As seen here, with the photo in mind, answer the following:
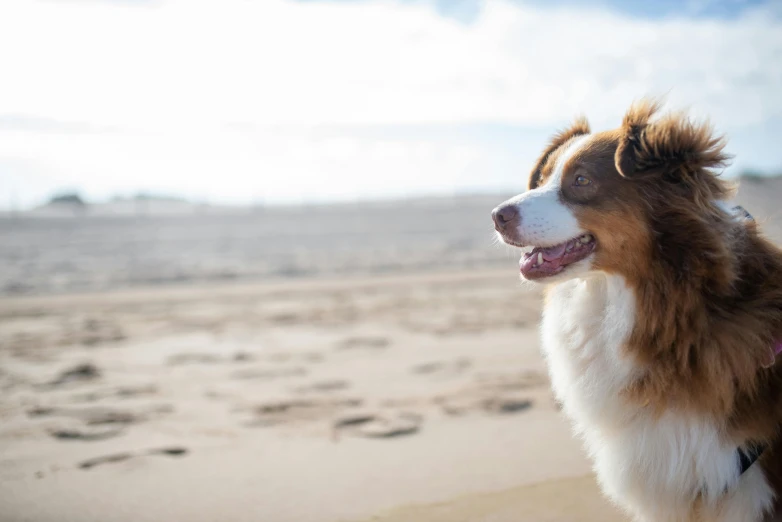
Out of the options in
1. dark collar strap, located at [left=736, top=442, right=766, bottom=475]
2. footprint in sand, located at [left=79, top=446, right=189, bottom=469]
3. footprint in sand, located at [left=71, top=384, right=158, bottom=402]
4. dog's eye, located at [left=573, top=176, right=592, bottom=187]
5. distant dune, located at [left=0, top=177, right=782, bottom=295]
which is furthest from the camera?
distant dune, located at [left=0, top=177, right=782, bottom=295]

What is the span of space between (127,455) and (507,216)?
3014mm

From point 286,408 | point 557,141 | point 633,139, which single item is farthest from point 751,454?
point 286,408

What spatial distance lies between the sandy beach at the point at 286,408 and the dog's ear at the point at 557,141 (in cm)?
64

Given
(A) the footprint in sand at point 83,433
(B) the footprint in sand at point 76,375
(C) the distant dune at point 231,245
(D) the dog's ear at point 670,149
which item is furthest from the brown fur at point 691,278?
(C) the distant dune at point 231,245

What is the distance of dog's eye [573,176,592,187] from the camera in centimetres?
278

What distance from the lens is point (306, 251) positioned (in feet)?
56.9

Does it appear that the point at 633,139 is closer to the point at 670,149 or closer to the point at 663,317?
the point at 670,149

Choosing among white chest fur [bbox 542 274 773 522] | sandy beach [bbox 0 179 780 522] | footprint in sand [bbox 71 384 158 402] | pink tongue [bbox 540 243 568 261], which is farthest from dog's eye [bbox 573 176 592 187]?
footprint in sand [bbox 71 384 158 402]

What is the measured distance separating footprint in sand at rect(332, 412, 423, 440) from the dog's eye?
2.35 metres

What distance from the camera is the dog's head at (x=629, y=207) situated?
2.55 meters

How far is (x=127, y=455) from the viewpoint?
4.00 meters

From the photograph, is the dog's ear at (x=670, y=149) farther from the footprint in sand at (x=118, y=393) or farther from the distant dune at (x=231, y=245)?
the distant dune at (x=231, y=245)

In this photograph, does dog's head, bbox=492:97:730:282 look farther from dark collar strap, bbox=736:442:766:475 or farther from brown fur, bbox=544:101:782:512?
dark collar strap, bbox=736:442:766:475

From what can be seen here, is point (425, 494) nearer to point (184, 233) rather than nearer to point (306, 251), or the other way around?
point (306, 251)
